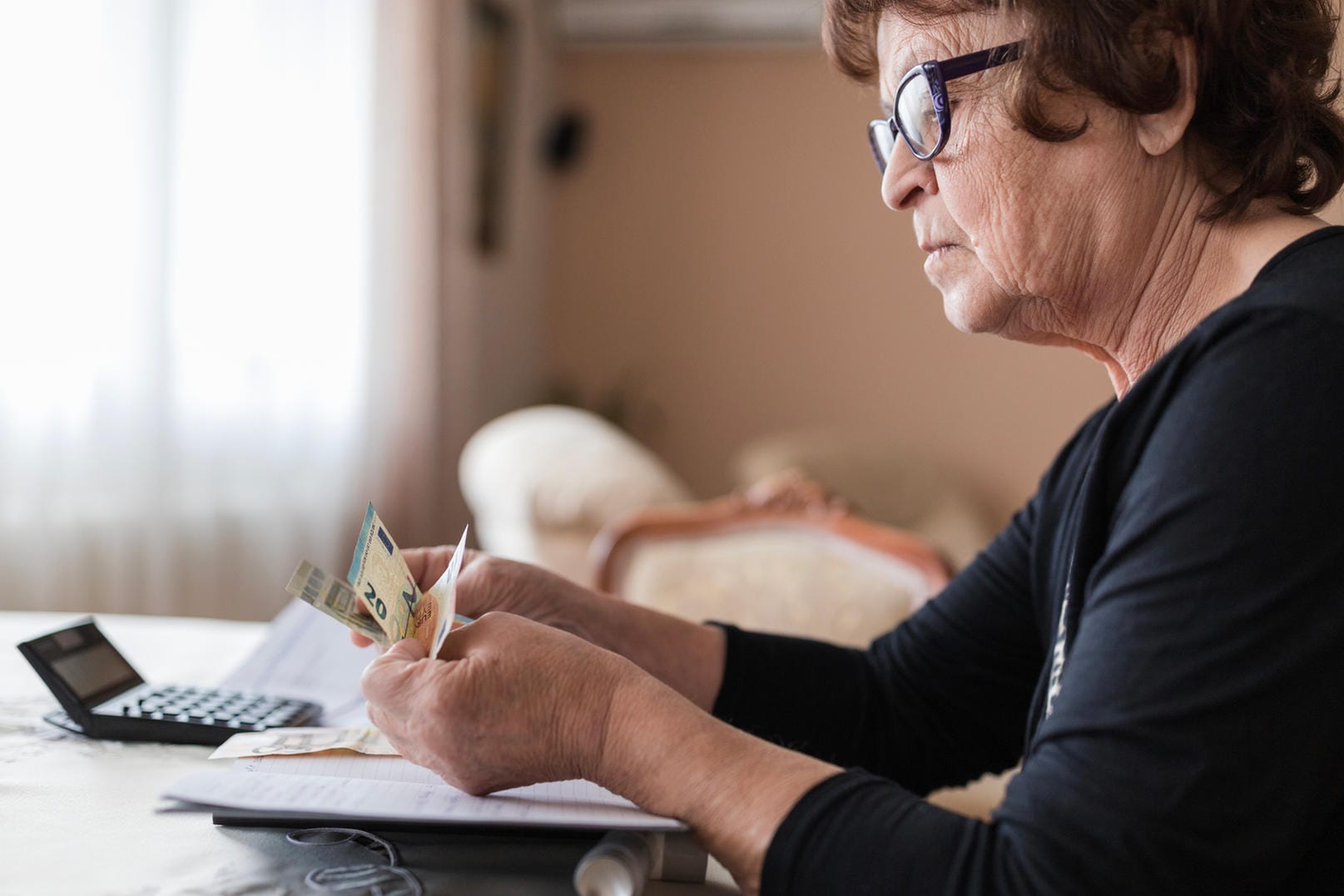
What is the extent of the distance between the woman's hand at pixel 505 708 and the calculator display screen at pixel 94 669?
1.25 feet

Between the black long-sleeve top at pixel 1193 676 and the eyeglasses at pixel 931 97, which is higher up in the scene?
the eyeglasses at pixel 931 97

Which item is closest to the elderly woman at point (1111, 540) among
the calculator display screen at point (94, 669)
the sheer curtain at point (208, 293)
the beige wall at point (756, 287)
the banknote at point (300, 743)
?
the banknote at point (300, 743)

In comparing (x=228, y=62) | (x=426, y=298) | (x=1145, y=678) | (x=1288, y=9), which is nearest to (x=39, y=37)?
(x=228, y=62)

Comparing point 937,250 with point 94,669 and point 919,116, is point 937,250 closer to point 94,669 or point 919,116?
point 919,116

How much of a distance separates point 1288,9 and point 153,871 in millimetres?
893

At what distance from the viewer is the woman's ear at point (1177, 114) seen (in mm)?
758

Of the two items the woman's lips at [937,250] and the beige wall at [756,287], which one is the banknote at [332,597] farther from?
the beige wall at [756,287]

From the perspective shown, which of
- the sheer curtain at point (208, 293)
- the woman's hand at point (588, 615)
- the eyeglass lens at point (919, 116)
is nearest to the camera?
the eyeglass lens at point (919, 116)

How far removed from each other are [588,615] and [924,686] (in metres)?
0.31

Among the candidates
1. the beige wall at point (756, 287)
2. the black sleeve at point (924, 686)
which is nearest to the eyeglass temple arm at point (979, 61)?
the black sleeve at point (924, 686)

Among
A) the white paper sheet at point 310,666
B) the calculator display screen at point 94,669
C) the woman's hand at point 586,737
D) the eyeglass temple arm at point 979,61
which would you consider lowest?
the white paper sheet at point 310,666

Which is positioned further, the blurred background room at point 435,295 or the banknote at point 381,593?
the blurred background room at point 435,295

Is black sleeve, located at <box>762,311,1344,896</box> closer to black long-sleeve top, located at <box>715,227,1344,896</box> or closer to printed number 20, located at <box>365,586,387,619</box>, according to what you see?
black long-sleeve top, located at <box>715,227,1344,896</box>

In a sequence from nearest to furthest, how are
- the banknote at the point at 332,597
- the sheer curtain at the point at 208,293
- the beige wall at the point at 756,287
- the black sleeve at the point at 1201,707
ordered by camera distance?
the black sleeve at the point at 1201,707, the banknote at the point at 332,597, the sheer curtain at the point at 208,293, the beige wall at the point at 756,287
